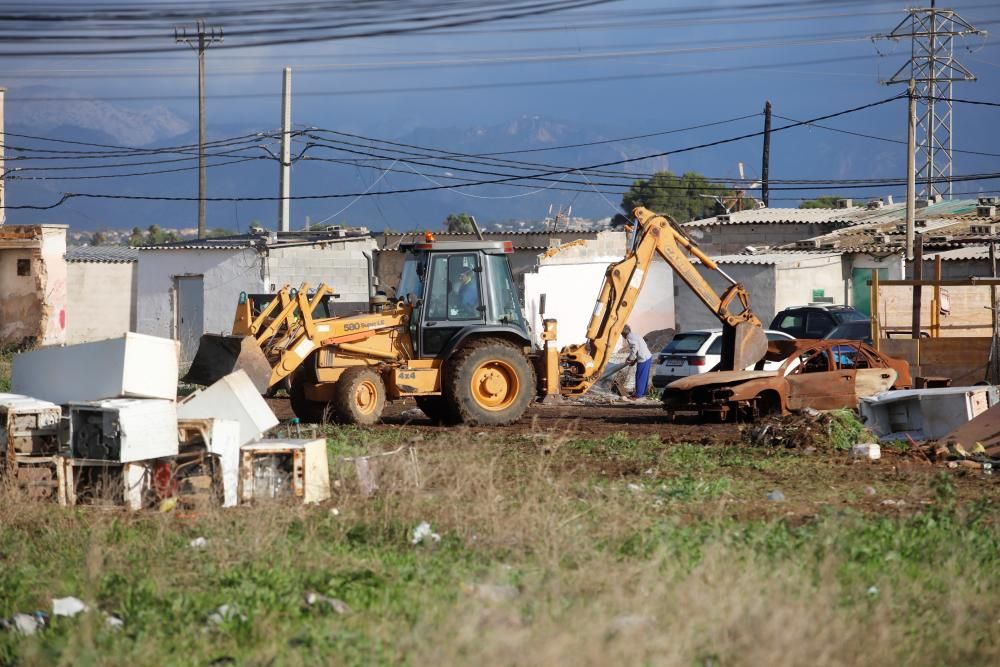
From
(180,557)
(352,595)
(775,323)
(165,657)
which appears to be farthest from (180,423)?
(775,323)

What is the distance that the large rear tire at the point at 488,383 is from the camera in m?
17.7

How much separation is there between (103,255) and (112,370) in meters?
31.8

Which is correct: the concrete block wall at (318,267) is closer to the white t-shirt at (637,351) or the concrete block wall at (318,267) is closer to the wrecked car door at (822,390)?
the white t-shirt at (637,351)

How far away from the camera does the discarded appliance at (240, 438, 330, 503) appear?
36.1 feet

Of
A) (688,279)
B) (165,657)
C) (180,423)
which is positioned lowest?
(165,657)

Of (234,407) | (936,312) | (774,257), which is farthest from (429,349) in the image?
(774,257)

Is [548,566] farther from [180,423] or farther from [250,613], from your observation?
[180,423]

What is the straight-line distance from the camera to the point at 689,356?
23938 millimetres

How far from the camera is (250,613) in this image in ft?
24.7

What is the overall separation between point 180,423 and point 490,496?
291 cm

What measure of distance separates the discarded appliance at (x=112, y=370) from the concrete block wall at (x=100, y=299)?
2898 cm

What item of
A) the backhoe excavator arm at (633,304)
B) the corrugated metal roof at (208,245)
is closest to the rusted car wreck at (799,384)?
the backhoe excavator arm at (633,304)

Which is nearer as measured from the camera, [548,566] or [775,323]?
[548,566]

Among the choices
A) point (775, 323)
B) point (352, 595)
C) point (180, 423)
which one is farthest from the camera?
point (775, 323)
